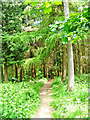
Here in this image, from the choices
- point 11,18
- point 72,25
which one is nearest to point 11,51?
point 11,18

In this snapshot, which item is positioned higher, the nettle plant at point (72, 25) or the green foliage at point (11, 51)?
the nettle plant at point (72, 25)

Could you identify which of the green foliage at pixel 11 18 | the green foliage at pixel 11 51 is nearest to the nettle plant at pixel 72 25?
the green foliage at pixel 11 51

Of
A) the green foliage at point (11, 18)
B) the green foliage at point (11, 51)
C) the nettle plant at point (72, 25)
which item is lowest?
the green foliage at point (11, 51)

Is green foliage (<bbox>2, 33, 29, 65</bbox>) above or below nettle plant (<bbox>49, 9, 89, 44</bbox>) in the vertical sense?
below

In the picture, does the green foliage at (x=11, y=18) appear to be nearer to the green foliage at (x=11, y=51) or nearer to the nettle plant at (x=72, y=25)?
the green foliage at (x=11, y=51)

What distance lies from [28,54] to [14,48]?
56.3 inches

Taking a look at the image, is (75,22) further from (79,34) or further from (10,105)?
(10,105)

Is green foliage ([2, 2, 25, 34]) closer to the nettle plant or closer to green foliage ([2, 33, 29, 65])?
green foliage ([2, 33, 29, 65])

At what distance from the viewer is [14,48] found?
640 centimetres

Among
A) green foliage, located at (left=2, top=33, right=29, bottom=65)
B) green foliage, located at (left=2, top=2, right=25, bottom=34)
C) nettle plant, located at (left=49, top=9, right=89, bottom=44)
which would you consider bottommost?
green foliage, located at (left=2, top=33, right=29, bottom=65)

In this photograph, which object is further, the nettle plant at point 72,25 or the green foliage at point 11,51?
the green foliage at point 11,51

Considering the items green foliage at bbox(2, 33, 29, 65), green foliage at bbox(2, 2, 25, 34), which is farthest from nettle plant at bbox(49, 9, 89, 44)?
green foliage at bbox(2, 2, 25, 34)

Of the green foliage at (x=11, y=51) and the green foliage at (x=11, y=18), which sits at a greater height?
the green foliage at (x=11, y=18)

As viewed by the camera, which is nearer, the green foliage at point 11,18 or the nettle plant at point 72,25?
the nettle plant at point 72,25
